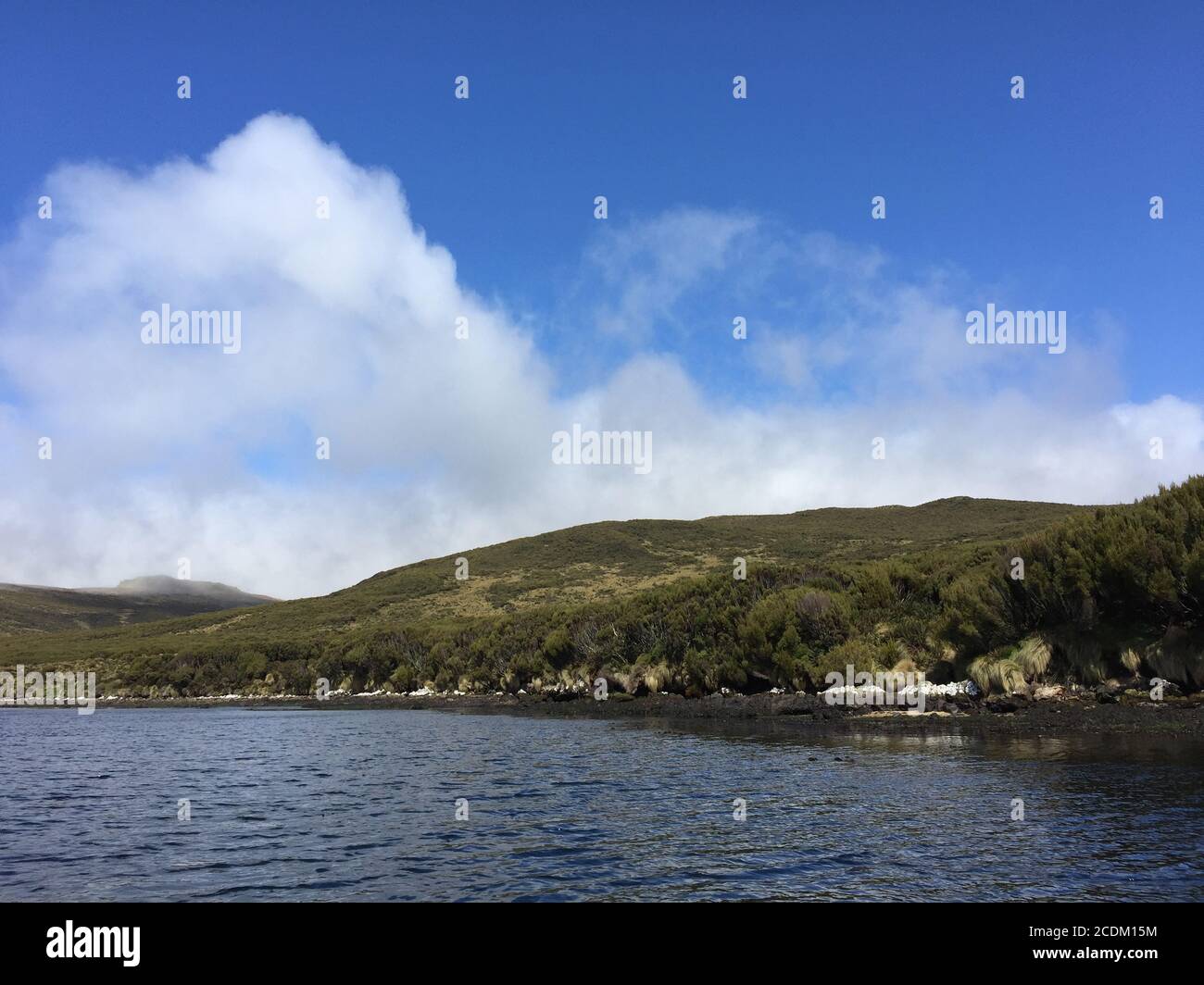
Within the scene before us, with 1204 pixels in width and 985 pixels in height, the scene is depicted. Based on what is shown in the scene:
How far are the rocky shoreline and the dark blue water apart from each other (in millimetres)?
2389

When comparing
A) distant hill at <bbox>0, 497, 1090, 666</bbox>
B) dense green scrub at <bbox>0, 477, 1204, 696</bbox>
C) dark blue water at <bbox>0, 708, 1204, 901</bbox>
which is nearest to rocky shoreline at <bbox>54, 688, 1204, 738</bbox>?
dense green scrub at <bbox>0, 477, 1204, 696</bbox>

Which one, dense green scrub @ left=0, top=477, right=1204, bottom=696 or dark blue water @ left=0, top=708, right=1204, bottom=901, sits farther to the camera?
dense green scrub @ left=0, top=477, right=1204, bottom=696

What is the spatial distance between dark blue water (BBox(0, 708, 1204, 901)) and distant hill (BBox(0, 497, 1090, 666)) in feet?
177

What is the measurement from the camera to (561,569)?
399 feet

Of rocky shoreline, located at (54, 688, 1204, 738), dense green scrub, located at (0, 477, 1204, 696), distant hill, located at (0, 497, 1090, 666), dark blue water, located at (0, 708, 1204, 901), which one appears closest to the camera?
dark blue water, located at (0, 708, 1204, 901)

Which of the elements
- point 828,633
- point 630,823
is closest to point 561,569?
point 828,633

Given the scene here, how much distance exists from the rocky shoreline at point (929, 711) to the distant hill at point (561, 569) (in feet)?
110

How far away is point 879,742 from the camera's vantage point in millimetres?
24938

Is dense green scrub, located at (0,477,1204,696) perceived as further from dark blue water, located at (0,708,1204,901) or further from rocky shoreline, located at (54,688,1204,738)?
dark blue water, located at (0,708,1204,901)

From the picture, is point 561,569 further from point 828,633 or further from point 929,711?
point 929,711

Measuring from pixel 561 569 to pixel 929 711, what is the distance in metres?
94.1

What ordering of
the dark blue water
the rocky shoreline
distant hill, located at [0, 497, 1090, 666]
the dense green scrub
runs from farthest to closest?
distant hill, located at [0, 497, 1090, 666], the dense green scrub, the rocky shoreline, the dark blue water

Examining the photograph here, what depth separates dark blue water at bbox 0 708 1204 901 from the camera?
11.2 meters

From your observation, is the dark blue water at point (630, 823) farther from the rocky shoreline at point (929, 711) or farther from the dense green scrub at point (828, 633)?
the dense green scrub at point (828, 633)
